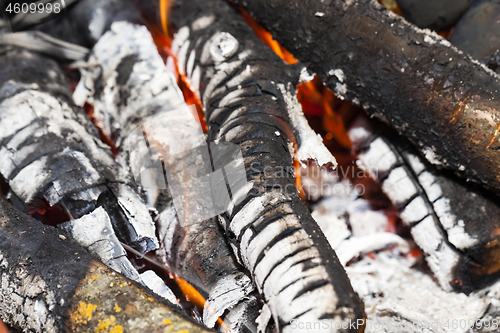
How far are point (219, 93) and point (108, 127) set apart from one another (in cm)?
53

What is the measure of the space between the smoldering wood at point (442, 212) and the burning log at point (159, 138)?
0.70m

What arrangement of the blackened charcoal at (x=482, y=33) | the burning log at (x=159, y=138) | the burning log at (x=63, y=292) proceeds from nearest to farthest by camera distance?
1. the burning log at (x=63, y=292)
2. the burning log at (x=159, y=138)
3. the blackened charcoal at (x=482, y=33)

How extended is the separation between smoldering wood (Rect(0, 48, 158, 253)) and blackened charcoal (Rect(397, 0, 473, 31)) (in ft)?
4.29

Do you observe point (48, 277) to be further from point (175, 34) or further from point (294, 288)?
point (175, 34)

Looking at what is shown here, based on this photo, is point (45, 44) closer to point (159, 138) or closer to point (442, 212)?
point (159, 138)

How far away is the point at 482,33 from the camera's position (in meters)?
1.30

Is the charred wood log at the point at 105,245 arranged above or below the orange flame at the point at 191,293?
above

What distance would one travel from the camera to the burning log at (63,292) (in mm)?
757

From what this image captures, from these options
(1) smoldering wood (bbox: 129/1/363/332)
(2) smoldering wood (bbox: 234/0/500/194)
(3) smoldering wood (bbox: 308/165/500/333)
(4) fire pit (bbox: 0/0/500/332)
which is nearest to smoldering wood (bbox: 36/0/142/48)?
(4) fire pit (bbox: 0/0/500/332)

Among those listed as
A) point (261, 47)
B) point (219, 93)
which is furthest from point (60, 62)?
point (261, 47)

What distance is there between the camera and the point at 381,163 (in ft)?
4.50

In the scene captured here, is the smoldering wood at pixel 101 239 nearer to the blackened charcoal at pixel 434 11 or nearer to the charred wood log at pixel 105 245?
the charred wood log at pixel 105 245

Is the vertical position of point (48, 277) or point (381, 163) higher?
point (48, 277)

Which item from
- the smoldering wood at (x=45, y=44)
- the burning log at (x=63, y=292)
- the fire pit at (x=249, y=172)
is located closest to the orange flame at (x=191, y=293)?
the fire pit at (x=249, y=172)
